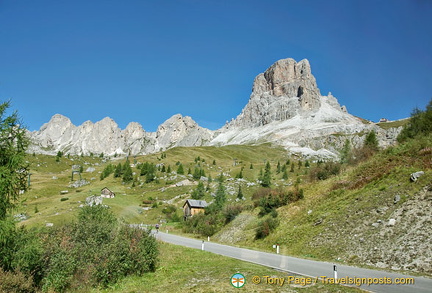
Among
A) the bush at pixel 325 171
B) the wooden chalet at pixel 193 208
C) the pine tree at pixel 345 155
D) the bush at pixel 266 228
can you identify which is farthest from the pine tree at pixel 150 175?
the bush at pixel 266 228

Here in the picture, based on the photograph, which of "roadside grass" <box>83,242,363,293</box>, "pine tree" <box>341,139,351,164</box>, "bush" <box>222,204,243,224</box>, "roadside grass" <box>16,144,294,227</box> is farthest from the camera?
"roadside grass" <box>16,144,294,227</box>

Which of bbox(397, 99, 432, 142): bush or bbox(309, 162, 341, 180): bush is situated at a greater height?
bbox(397, 99, 432, 142): bush

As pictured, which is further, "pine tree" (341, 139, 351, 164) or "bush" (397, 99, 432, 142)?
"pine tree" (341, 139, 351, 164)

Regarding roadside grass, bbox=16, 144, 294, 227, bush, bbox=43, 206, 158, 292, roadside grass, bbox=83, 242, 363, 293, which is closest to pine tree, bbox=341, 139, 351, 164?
roadside grass, bbox=16, 144, 294, 227

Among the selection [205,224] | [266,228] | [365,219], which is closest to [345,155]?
[205,224]

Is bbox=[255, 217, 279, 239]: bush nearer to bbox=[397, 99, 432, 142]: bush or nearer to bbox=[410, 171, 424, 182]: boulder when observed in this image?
bbox=[410, 171, 424, 182]: boulder

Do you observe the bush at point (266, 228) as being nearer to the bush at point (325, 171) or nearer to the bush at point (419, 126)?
the bush at point (325, 171)

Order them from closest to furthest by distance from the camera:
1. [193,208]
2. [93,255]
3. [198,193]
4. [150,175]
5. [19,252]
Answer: [19,252]
[93,255]
[193,208]
[198,193]
[150,175]

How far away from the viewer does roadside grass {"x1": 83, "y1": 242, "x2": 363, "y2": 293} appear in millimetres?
11886

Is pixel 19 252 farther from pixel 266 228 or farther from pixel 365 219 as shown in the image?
pixel 266 228

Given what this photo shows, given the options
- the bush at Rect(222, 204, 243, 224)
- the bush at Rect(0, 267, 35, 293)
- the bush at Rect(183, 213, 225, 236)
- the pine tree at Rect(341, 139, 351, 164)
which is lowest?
the bush at Rect(183, 213, 225, 236)

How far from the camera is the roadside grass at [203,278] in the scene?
11.9 metres

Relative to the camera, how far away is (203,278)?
15.2 metres

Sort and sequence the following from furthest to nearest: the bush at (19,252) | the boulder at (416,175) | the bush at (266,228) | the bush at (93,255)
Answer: the bush at (266,228) < the boulder at (416,175) < the bush at (93,255) < the bush at (19,252)
